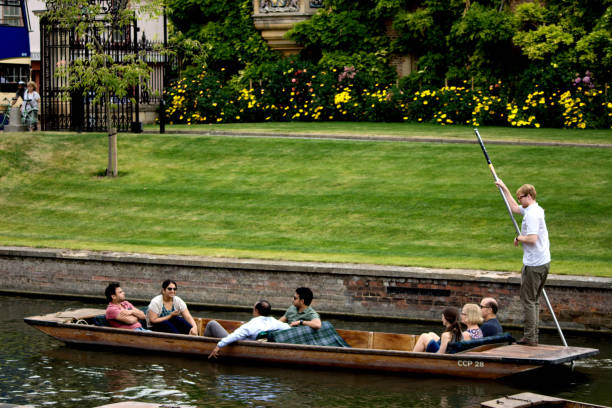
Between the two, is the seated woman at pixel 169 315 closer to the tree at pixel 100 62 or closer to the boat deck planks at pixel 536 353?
the boat deck planks at pixel 536 353

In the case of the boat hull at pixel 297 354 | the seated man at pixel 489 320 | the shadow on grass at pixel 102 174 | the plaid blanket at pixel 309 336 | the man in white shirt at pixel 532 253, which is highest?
the shadow on grass at pixel 102 174

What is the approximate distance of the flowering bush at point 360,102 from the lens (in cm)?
2650

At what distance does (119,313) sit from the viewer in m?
14.3

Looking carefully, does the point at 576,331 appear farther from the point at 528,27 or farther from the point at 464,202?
the point at 528,27

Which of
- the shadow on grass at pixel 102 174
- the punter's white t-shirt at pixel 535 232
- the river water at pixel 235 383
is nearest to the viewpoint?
the river water at pixel 235 383

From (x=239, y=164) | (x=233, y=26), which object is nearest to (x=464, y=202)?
(x=239, y=164)

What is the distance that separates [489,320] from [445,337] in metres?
0.82

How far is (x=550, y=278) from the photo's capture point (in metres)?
14.8

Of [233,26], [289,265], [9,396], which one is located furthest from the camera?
[233,26]

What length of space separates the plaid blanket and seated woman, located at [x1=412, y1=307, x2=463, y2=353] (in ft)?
3.81

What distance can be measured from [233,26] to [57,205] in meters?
12.6

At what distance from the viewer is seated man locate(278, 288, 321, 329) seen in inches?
527

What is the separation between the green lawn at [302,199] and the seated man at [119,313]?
341 cm

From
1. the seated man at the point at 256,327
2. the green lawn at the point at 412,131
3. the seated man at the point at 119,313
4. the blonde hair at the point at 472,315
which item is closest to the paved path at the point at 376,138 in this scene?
the green lawn at the point at 412,131
